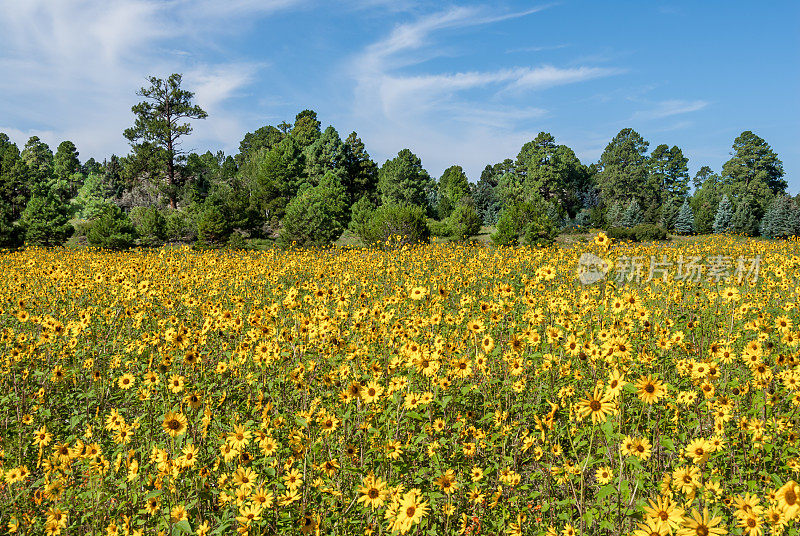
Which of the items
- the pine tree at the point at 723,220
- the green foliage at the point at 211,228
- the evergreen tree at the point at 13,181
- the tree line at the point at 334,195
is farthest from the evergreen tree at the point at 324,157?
the pine tree at the point at 723,220

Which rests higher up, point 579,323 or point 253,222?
point 253,222

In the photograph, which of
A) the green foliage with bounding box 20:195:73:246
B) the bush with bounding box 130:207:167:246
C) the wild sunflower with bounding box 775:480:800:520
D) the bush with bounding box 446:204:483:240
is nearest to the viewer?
the wild sunflower with bounding box 775:480:800:520

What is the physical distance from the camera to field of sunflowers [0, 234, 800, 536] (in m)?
2.66

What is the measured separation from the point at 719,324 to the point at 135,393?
24.0 feet

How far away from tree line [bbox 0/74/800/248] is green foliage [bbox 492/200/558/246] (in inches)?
2.8

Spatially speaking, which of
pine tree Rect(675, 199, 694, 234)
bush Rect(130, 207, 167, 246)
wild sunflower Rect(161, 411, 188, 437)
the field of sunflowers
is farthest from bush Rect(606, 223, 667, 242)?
wild sunflower Rect(161, 411, 188, 437)

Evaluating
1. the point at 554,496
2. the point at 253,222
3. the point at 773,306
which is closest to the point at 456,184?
the point at 253,222

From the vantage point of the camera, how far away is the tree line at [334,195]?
2516cm

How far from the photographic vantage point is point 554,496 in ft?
10.5

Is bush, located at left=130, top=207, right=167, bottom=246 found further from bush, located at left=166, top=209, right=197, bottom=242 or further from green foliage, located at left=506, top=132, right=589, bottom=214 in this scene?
green foliage, located at left=506, top=132, right=589, bottom=214

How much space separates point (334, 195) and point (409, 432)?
3442cm

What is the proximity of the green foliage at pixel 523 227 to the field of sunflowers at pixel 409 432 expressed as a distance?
612 inches

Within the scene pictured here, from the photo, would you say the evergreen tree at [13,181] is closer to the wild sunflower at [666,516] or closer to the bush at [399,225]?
the bush at [399,225]

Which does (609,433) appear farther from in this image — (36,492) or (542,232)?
(542,232)
